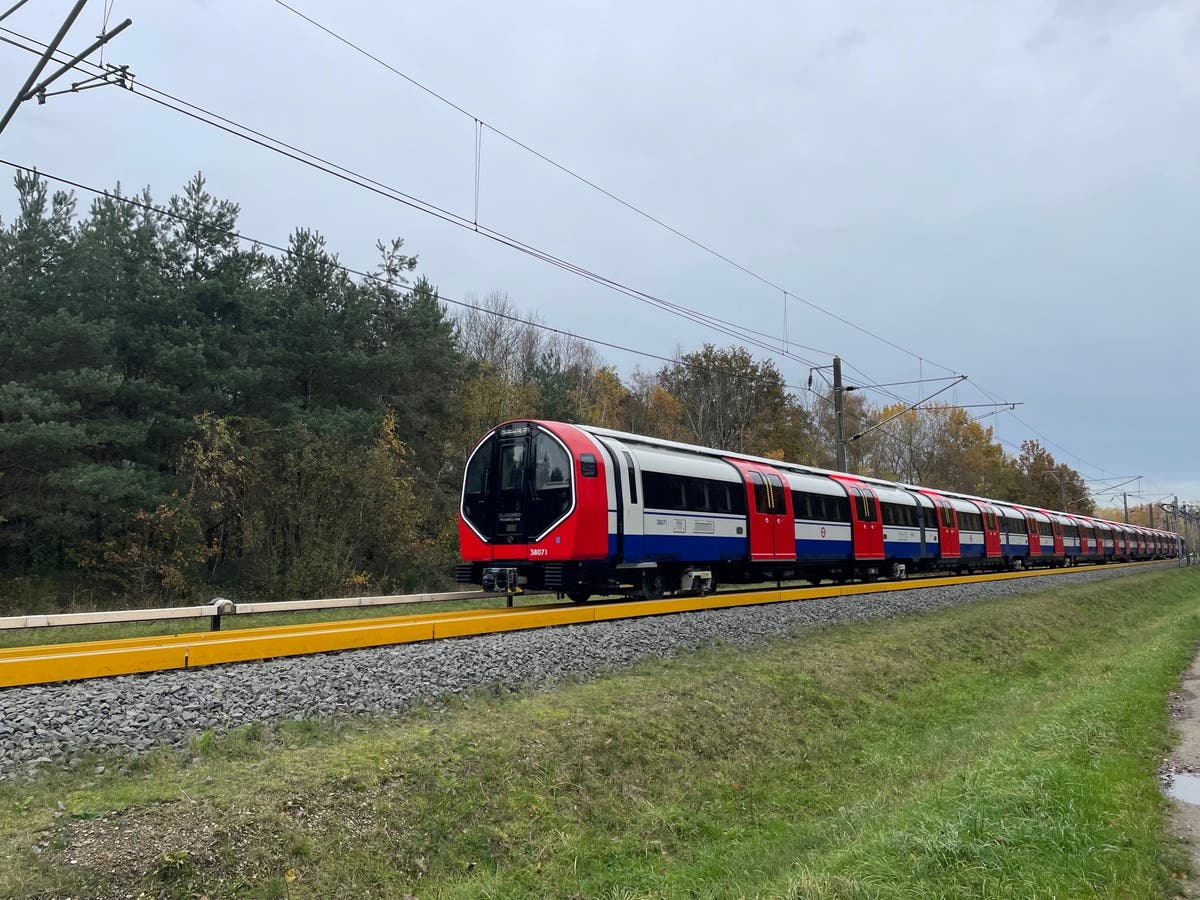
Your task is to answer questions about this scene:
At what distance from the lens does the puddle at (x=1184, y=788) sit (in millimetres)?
6848

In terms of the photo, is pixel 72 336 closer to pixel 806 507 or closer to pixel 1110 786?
pixel 806 507

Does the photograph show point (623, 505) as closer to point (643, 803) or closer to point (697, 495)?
point (697, 495)

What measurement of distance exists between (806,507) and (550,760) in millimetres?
14877

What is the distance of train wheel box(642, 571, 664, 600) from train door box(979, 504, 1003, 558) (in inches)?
A: 933

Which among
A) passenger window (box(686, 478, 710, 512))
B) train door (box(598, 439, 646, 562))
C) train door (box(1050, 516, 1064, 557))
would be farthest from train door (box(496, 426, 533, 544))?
train door (box(1050, 516, 1064, 557))

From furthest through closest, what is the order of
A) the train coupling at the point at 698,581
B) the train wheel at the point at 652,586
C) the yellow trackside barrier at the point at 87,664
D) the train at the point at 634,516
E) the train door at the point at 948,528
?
the train door at the point at 948,528
the train coupling at the point at 698,581
the train wheel at the point at 652,586
the train at the point at 634,516
the yellow trackside barrier at the point at 87,664

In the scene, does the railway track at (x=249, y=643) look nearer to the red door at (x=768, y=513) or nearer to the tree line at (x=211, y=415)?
the red door at (x=768, y=513)

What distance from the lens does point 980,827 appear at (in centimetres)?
553

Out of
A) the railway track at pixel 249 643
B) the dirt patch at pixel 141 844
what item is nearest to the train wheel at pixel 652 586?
the railway track at pixel 249 643

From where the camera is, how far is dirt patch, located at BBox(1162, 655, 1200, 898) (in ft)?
18.2

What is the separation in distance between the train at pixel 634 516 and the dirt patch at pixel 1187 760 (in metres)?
7.85

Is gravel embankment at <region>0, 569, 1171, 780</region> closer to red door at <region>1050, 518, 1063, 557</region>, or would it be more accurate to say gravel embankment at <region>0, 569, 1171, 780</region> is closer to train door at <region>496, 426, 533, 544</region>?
train door at <region>496, 426, 533, 544</region>

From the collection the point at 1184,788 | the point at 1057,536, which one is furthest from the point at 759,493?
the point at 1057,536

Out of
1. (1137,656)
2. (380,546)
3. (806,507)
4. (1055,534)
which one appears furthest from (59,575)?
(1055,534)
